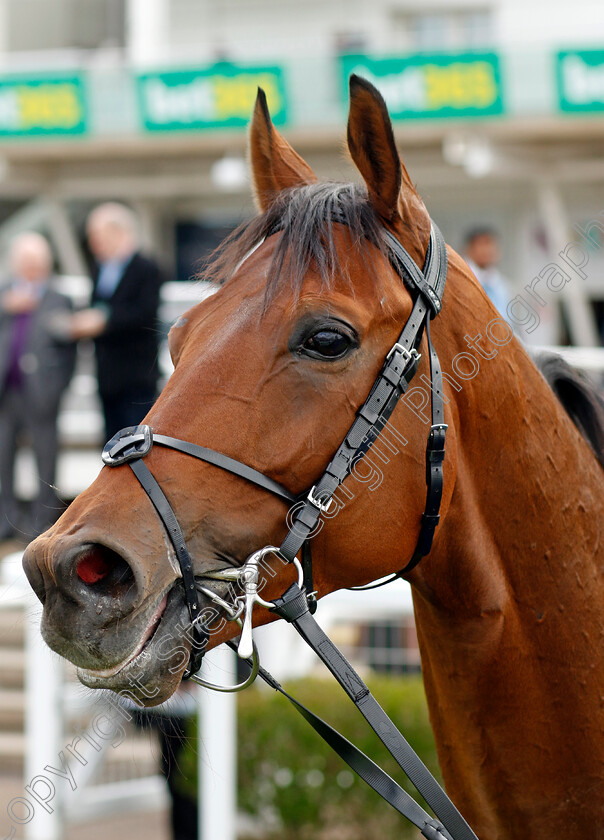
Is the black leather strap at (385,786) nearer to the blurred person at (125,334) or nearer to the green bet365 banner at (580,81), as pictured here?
the blurred person at (125,334)

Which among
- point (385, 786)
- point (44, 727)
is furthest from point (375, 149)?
point (44, 727)

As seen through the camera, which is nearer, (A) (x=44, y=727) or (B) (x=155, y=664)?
(B) (x=155, y=664)

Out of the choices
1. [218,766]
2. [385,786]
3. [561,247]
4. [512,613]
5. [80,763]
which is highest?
[561,247]

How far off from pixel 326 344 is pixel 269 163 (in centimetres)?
64

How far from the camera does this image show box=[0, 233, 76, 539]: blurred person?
6.69m

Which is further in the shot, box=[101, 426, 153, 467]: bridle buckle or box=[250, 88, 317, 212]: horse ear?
box=[250, 88, 317, 212]: horse ear

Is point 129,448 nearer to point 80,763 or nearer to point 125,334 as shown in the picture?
point 80,763

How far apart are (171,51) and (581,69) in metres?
8.34

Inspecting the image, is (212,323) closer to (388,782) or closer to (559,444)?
(559,444)

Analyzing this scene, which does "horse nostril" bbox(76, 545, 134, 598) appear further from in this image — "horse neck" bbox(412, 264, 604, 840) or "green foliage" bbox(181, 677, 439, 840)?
"green foliage" bbox(181, 677, 439, 840)

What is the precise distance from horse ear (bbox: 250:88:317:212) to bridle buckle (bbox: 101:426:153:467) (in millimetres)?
693

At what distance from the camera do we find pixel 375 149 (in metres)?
1.84

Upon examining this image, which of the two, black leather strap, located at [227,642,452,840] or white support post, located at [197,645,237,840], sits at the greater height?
black leather strap, located at [227,642,452,840]

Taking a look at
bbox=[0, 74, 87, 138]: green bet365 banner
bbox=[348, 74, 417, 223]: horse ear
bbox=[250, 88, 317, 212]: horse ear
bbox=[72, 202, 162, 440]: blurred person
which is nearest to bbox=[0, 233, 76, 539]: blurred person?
bbox=[72, 202, 162, 440]: blurred person
